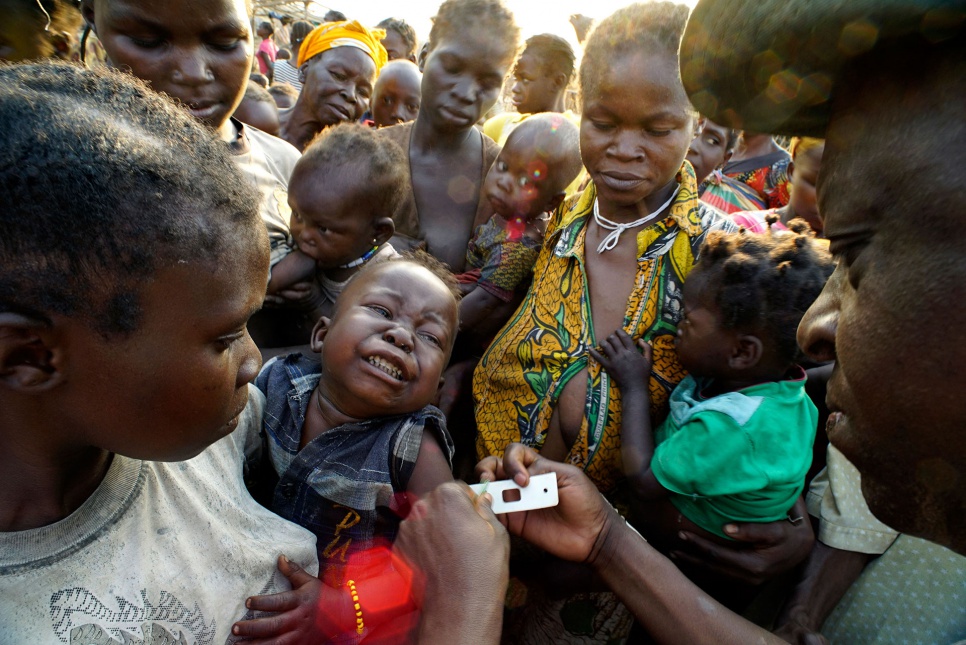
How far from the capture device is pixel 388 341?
2018mm

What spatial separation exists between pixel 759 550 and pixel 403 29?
8.86 metres

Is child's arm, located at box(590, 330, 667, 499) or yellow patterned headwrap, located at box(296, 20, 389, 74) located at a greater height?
yellow patterned headwrap, located at box(296, 20, 389, 74)

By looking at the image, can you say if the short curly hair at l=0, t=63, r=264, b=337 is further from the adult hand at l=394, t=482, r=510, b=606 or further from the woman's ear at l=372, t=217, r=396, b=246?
the woman's ear at l=372, t=217, r=396, b=246

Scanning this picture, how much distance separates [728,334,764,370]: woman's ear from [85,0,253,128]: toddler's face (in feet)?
7.33

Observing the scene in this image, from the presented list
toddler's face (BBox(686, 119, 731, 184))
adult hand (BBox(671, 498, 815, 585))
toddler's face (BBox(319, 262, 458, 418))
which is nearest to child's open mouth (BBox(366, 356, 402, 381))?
toddler's face (BBox(319, 262, 458, 418))

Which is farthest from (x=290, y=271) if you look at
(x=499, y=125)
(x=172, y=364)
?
(x=499, y=125)

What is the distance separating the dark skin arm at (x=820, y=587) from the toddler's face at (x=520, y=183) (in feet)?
6.97

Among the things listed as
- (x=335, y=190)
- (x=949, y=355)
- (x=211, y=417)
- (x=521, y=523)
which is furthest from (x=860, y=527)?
(x=335, y=190)

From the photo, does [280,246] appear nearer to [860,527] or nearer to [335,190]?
A: [335,190]

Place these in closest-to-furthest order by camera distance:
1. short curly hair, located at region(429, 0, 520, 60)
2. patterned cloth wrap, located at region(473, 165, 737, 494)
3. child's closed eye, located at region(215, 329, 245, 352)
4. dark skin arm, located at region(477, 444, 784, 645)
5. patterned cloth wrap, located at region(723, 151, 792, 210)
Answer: child's closed eye, located at region(215, 329, 245, 352) → dark skin arm, located at region(477, 444, 784, 645) → patterned cloth wrap, located at region(473, 165, 737, 494) → short curly hair, located at region(429, 0, 520, 60) → patterned cloth wrap, located at region(723, 151, 792, 210)

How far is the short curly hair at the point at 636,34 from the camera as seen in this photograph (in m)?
2.19

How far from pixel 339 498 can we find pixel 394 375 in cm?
44

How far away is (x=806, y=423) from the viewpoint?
214cm

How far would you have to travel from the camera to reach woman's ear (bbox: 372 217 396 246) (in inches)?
117
